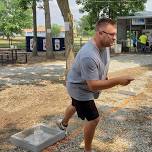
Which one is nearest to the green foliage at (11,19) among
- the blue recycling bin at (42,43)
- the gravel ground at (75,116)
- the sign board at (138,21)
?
the sign board at (138,21)

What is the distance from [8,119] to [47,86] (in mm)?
4113

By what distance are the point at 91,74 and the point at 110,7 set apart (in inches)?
1264

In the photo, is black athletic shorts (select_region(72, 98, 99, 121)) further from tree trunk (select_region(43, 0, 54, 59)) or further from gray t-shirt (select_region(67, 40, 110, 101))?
tree trunk (select_region(43, 0, 54, 59))

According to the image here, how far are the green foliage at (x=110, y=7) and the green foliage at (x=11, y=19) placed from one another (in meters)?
32.2

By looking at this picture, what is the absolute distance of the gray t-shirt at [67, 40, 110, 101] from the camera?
14.8 feet

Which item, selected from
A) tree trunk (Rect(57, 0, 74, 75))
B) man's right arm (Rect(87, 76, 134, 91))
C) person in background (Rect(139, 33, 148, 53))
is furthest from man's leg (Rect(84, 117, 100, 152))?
person in background (Rect(139, 33, 148, 53))

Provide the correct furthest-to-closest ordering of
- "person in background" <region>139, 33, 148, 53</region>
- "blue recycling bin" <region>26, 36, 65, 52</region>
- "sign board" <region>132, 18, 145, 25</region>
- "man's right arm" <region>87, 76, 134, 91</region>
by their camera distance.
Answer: "sign board" <region>132, 18, 145, 25</region>, "person in background" <region>139, 33, 148, 53</region>, "blue recycling bin" <region>26, 36, 65, 52</region>, "man's right arm" <region>87, 76, 134, 91</region>

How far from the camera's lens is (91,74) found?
4508 mm

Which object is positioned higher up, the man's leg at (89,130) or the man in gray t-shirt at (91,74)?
the man in gray t-shirt at (91,74)

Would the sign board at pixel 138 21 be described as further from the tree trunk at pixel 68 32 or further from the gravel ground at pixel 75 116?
the tree trunk at pixel 68 32

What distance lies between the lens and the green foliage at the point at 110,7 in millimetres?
35719

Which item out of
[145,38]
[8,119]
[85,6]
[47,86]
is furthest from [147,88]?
[85,6]

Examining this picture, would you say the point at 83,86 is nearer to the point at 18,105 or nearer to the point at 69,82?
the point at 69,82

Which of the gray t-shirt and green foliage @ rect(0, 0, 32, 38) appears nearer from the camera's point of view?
the gray t-shirt
